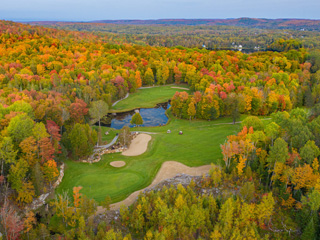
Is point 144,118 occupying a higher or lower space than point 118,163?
lower

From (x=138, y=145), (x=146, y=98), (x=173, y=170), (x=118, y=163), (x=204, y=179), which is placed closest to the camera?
(x=204, y=179)

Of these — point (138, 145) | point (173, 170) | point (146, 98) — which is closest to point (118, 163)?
point (138, 145)

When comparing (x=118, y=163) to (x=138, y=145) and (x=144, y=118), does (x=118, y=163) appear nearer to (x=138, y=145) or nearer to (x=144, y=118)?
(x=138, y=145)

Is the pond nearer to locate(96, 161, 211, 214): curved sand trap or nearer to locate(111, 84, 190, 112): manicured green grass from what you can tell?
locate(111, 84, 190, 112): manicured green grass

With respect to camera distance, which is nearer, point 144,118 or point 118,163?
point 118,163

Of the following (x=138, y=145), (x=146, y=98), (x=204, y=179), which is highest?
(x=146, y=98)

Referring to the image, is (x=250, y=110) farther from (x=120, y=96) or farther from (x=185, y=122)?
(x=120, y=96)

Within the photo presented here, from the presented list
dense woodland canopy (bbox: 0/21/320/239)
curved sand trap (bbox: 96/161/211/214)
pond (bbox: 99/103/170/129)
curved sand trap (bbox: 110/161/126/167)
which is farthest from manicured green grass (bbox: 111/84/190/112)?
curved sand trap (bbox: 96/161/211/214)

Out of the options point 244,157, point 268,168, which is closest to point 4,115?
point 244,157
